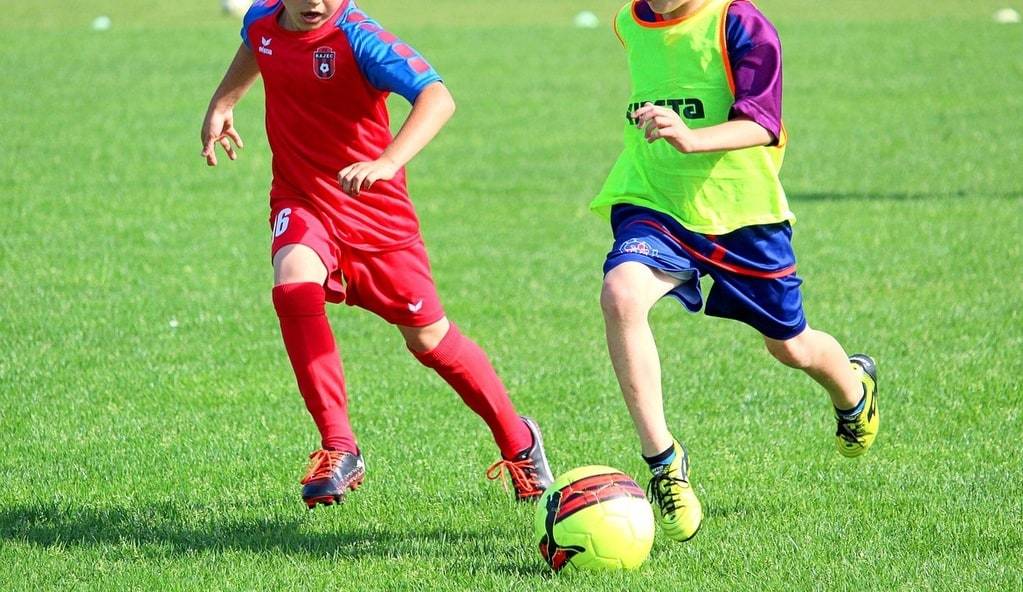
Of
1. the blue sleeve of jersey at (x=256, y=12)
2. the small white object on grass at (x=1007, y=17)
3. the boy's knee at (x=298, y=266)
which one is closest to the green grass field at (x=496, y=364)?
the boy's knee at (x=298, y=266)

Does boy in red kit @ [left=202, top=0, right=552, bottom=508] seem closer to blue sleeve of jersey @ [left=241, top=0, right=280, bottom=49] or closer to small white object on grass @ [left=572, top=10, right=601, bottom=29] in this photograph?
blue sleeve of jersey @ [left=241, top=0, right=280, bottom=49]

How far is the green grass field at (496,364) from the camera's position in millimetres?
4879

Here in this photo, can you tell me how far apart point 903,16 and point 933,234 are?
1774 cm

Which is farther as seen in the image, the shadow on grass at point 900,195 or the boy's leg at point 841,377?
the shadow on grass at point 900,195

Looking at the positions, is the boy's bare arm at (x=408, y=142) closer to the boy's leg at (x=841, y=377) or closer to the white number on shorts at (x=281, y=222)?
the white number on shorts at (x=281, y=222)

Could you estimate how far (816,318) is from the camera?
8.95 m

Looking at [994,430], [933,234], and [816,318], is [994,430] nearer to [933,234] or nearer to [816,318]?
[816,318]

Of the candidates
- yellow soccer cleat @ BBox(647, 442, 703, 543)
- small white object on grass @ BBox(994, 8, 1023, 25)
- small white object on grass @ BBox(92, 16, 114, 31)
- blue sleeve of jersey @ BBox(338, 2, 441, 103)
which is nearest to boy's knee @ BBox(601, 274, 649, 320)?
yellow soccer cleat @ BBox(647, 442, 703, 543)

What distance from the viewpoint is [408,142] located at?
4.73m

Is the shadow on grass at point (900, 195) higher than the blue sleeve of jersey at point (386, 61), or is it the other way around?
the blue sleeve of jersey at point (386, 61)

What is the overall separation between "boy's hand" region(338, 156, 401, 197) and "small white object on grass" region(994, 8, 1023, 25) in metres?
24.2

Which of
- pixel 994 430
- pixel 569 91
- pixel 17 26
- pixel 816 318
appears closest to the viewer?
pixel 994 430

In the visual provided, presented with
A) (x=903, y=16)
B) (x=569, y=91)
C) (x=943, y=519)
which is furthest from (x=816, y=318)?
(x=903, y=16)

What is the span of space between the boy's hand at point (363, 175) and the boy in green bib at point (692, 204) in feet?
2.65
